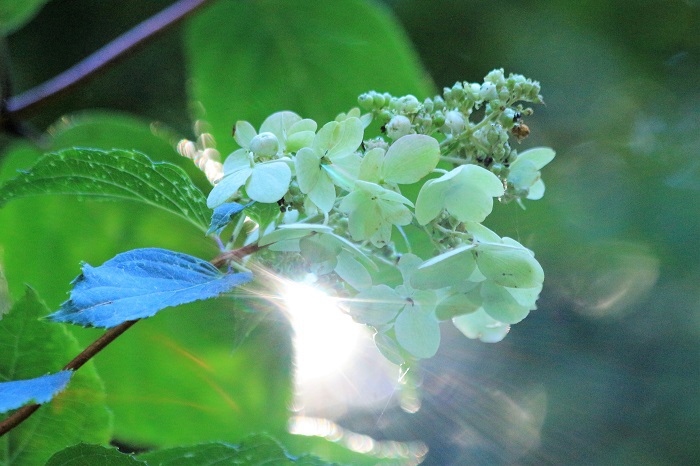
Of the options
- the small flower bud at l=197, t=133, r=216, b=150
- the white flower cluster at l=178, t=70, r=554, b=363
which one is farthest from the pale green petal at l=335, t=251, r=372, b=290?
the small flower bud at l=197, t=133, r=216, b=150

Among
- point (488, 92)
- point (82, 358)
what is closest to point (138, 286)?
point (82, 358)

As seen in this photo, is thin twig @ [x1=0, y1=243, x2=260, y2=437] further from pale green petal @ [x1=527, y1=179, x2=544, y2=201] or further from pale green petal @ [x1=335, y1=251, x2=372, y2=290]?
pale green petal @ [x1=527, y1=179, x2=544, y2=201]

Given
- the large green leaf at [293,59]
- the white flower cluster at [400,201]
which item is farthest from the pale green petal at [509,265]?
the large green leaf at [293,59]

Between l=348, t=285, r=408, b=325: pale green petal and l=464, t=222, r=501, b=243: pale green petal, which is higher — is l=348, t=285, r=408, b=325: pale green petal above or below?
below

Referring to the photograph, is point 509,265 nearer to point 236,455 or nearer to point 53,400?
point 236,455

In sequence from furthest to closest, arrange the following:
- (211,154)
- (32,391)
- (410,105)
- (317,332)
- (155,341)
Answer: (211,154) < (155,341) < (317,332) < (410,105) < (32,391)

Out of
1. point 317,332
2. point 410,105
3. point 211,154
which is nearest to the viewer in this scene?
point 410,105

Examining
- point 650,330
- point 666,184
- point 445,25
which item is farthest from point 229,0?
point 650,330
